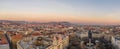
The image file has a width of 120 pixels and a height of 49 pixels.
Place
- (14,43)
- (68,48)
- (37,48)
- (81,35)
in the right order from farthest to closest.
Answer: (81,35) < (68,48) < (14,43) < (37,48)

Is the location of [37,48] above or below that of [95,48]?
above

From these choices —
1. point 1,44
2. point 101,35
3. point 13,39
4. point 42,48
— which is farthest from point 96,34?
point 42,48

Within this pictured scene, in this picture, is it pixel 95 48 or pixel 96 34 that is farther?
pixel 96 34

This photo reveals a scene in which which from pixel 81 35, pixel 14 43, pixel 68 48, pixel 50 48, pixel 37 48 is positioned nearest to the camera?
pixel 37 48

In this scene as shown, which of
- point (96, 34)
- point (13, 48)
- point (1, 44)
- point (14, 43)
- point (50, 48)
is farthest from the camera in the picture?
point (96, 34)

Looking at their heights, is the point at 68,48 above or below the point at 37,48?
below

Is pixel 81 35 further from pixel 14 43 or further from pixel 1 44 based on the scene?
pixel 1 44

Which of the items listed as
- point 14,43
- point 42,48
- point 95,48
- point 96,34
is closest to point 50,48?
point 42,48

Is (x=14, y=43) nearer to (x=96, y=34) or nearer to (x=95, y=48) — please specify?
(x=95, y=48)

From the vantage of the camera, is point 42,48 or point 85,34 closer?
point 42,48
